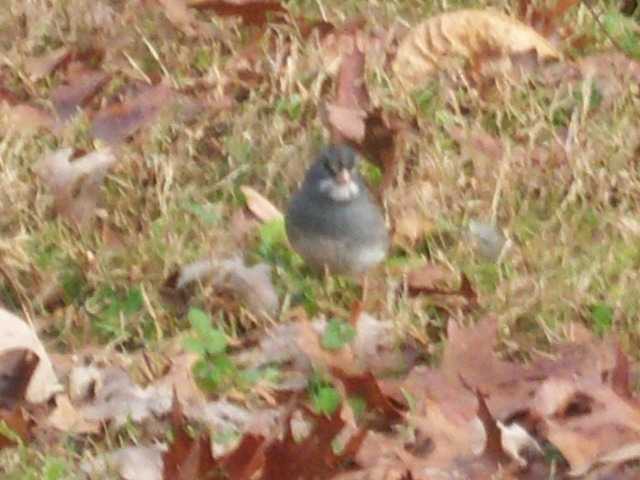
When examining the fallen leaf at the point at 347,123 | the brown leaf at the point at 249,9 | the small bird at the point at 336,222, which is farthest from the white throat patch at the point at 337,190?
the brown leaf at the point at 249,9

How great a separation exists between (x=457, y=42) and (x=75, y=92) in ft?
4.03

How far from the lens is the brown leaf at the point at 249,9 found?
4.85m

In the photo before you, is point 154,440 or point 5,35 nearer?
point 154,440

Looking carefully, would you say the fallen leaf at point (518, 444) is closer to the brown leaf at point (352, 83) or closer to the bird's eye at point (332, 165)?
the bird's eye at point (332, 165)

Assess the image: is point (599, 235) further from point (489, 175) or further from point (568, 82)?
point (568, 82)

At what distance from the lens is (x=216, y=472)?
9.20 ft

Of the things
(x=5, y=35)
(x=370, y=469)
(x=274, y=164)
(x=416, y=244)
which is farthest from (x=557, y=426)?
(x=5, y=35)

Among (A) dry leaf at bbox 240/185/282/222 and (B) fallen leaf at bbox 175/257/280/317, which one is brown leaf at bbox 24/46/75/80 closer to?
(A) dry leaf at bbox 240/185/282/222

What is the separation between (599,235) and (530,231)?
7.4 inches

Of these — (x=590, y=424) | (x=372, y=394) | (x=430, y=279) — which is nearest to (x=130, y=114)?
(x=430, y=279)

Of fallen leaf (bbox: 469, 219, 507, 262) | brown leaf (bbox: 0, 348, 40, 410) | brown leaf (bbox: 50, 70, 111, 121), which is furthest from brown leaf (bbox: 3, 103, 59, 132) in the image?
fallen leaf (bbox: 469, 219, 507, 262)

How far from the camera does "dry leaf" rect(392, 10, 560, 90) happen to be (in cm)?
456

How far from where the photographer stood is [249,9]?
16.0ft

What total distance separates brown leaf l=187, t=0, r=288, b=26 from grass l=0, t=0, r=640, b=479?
73mm
